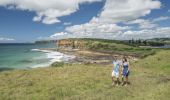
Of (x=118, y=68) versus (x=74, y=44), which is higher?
(x=118, y=68)

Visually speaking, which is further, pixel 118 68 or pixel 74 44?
pixel 74 44

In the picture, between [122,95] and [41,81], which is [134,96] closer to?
[122,95]

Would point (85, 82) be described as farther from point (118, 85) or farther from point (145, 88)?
point (145, 88)

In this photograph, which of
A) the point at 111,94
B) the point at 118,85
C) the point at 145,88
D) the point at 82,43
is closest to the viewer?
the point at 111,94

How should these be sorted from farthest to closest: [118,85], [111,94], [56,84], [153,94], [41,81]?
1. [41,81]
2. [56,84]
3. [118,85]
4. [111,94]
5. [153,94]

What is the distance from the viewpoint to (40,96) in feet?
53.4

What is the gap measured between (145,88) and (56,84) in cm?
761

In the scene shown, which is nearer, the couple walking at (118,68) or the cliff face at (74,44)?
the couple walking at (118,68)

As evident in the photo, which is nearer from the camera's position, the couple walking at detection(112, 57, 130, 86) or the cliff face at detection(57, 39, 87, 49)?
the couple walking at detection(112, 57, 130, 86)

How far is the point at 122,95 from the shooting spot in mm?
15109

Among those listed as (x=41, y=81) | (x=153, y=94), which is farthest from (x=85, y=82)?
(x=153, y=94)

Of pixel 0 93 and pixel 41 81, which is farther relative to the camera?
pixel 41 81

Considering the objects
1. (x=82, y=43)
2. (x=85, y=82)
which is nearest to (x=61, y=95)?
(x=85, y=82)

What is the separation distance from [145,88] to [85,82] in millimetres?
5603
